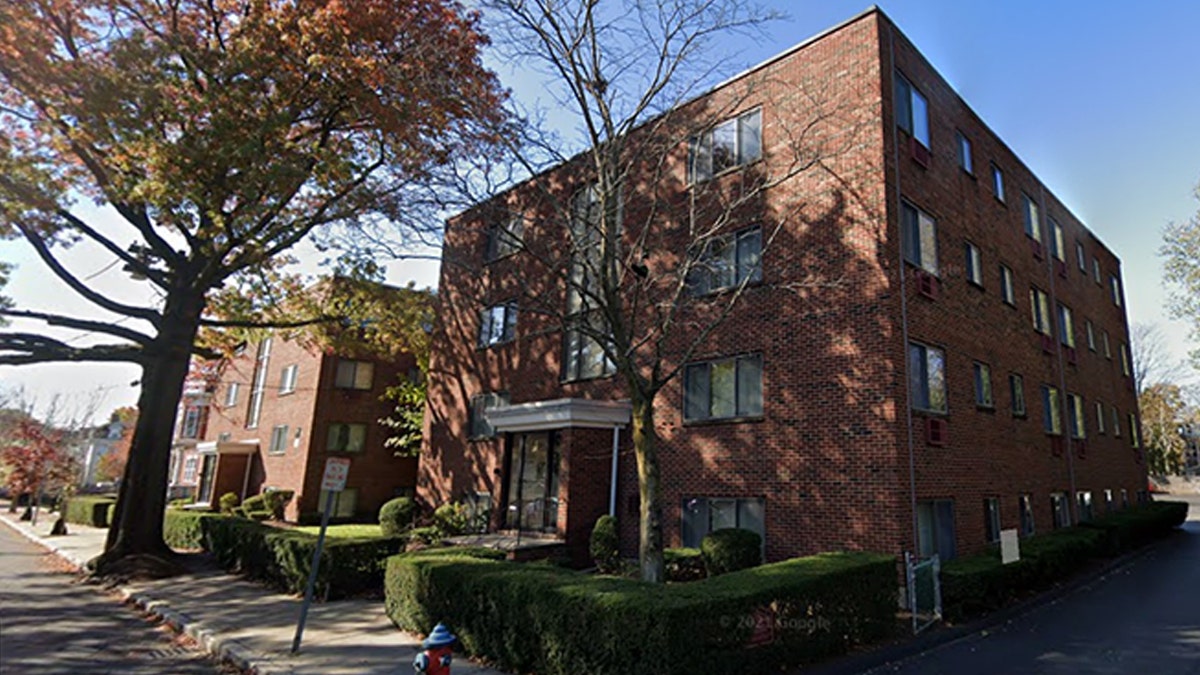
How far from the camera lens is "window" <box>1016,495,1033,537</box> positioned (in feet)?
48.4

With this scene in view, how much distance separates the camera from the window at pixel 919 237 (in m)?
12.5

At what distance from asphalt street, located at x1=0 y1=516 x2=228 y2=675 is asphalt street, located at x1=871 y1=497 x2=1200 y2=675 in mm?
9050

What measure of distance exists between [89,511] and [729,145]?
3107cm

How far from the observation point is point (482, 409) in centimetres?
1952

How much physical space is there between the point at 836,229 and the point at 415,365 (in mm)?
21248

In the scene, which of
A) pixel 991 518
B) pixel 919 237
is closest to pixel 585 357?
pixel 919 237

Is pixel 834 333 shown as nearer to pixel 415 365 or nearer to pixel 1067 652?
pixel 1067 652

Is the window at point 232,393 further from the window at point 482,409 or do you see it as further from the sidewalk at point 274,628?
the sidewalk at point 274,628

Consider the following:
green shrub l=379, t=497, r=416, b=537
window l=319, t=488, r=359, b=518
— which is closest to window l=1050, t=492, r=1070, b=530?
green shrub l=379, t=497, r=416, b=537

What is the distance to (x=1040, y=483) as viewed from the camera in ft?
52.1

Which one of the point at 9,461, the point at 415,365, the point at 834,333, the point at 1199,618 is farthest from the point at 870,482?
the point at 9,461

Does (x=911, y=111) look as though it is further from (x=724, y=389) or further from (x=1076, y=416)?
(x=1076, y=416)

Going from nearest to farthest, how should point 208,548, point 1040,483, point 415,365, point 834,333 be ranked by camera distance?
point 834,333 → point 1040,483 → point 208,548 → point 415,365

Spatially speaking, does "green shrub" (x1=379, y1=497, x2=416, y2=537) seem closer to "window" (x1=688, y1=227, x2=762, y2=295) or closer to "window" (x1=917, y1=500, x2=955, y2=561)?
"window" (x1=688, y1=227, x2=762, y2=295)
